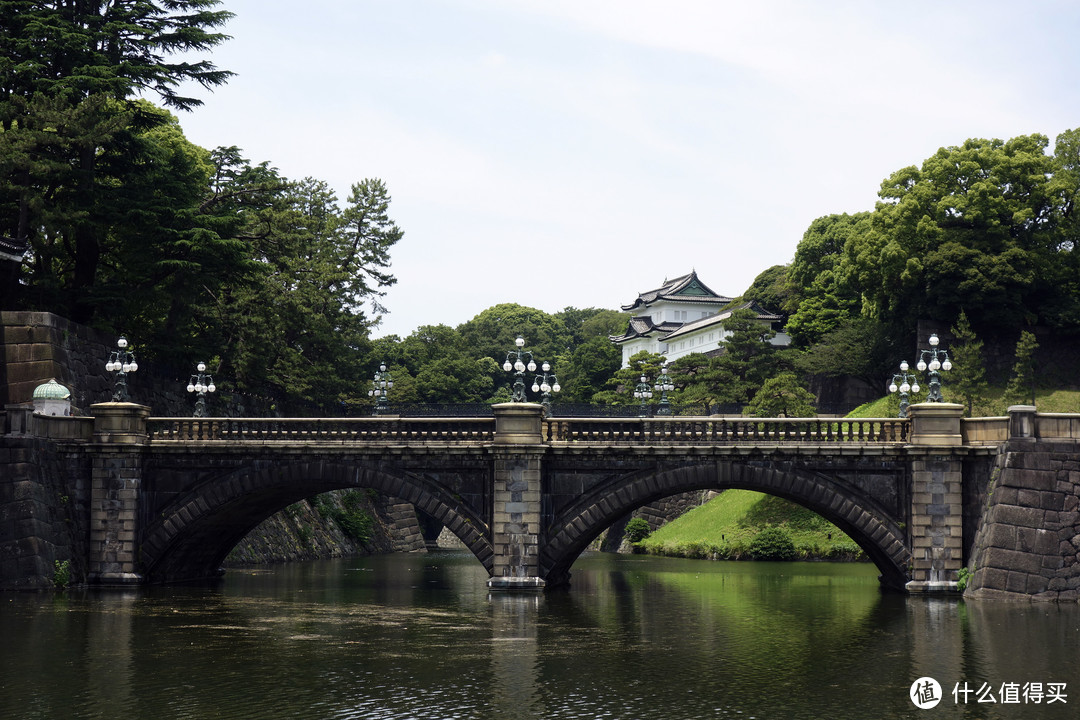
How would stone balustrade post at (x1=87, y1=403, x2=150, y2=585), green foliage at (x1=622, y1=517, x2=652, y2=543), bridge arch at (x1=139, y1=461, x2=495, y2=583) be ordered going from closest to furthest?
bridge arch at (x1=139, y1=461, x2=495, y2=583) < stone balustrade post at (x1=87, y1=403, x2=150, y2=585) < green foliage at (x1=622, y1=517, x2=652, y2=543)

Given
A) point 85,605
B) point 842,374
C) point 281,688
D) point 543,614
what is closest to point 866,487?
point 543,614

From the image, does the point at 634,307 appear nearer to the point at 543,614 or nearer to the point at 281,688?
the point at 543,614

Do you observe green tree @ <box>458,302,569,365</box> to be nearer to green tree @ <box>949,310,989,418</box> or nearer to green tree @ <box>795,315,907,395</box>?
green tree @ <box>795,315,907,395</box>

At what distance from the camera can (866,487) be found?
3878cm

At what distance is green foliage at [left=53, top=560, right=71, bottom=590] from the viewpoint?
39125mm

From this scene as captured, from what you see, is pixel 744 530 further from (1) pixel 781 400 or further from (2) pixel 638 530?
(2) pixel 638 530

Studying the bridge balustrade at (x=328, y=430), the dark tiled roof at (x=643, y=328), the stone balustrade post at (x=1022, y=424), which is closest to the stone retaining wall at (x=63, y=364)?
the bridge balustrade at (x=328, y=430)

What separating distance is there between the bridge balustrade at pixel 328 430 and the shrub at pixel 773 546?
25.4 m

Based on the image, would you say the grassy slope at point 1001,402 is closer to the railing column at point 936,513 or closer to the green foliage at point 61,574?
the railing column at point 936,513

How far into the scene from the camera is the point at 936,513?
124 ft

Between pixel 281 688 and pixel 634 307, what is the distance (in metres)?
125

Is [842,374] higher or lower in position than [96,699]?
higher

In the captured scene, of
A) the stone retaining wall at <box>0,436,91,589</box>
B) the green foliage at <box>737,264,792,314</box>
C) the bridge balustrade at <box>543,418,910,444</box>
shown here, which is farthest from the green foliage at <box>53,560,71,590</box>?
the green foliage at <box>737,264,792,314</box>

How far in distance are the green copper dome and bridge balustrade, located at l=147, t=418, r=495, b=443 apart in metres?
3.08
